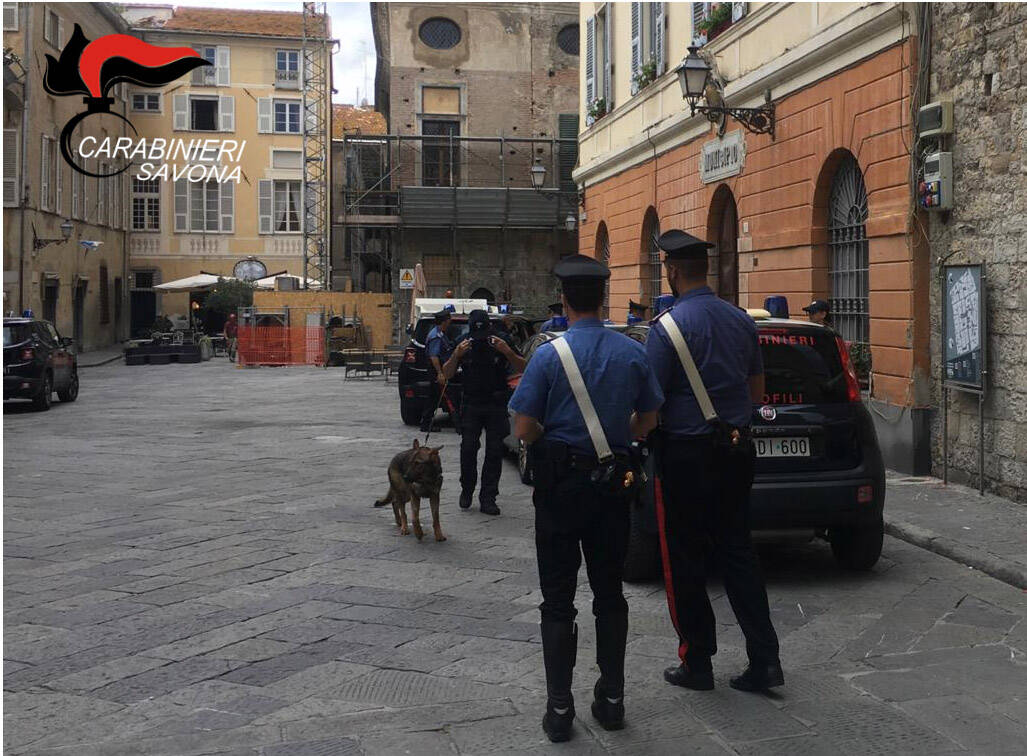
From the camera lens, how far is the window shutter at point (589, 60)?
76.8 feet

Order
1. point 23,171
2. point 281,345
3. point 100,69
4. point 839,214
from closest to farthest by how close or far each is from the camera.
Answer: point 839,214
point 281,345
point 23,171
point 100,69

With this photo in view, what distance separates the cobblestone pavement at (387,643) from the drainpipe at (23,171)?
27412 millimetres

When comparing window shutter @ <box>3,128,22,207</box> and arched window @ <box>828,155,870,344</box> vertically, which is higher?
window shutter @ <box>3,128,22,207</box>

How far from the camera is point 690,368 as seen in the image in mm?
4957

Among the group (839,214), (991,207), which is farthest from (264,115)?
(991,207)

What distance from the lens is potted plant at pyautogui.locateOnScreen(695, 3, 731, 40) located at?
16.2m

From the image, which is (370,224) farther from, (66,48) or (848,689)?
(848,689)

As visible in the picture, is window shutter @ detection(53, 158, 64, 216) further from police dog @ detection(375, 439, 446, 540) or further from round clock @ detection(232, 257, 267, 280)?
police dog @ detection(375, 439, 446, 540)

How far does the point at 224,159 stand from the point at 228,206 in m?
2.08

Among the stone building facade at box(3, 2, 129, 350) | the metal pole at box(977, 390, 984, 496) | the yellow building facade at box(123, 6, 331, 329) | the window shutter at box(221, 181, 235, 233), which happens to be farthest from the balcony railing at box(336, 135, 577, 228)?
the metal pole at box(977, 390, 984, 496)

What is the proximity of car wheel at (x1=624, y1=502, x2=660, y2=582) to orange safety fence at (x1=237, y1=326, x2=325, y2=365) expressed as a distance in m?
28.2

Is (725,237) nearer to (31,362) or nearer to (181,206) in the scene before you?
(31,362)

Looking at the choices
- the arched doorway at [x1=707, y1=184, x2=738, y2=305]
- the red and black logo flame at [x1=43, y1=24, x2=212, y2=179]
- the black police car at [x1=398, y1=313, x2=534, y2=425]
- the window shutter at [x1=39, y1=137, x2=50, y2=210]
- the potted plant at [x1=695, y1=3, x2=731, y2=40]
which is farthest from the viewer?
the red and black logo flame at [x1=43, y1=24, x2=212, y2=179]

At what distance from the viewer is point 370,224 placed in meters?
40.3
